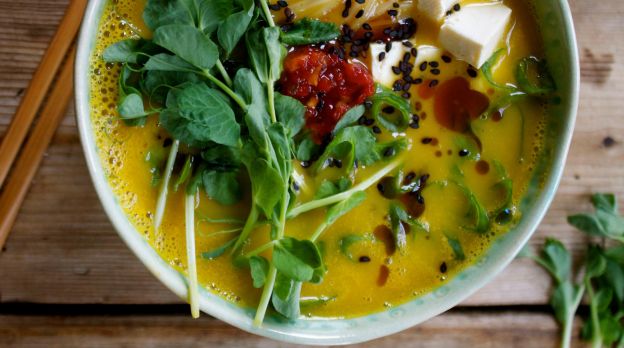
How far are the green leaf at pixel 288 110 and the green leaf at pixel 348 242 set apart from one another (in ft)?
0.87

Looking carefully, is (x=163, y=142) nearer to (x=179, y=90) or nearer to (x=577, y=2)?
(x=179, y=90)

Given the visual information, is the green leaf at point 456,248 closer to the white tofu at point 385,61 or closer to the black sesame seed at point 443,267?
the black sesame seed at point 443,267

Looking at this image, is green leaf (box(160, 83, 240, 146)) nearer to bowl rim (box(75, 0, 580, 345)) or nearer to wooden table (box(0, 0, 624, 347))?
bowl rim (box(75, 0, 580, 345))

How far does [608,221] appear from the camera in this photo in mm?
1831

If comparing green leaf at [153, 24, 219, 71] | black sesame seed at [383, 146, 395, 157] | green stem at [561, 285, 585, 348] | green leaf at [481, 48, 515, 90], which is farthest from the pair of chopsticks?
green stem at [561, 285, 585, 348]

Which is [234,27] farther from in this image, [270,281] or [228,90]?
[270,281]

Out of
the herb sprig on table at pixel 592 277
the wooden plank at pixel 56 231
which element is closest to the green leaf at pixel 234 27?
the wooden plank at pixel 56 231

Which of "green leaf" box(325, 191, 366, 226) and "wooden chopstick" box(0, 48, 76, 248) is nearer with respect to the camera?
"green leaf" box(325, 191, 366, 226)

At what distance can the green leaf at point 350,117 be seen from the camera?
1519 millimetres

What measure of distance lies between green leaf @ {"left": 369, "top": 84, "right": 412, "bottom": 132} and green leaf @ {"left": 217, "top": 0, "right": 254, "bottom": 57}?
323 mm

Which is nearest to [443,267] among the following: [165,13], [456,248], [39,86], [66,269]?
[456,248]

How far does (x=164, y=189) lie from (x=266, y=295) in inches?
12.5

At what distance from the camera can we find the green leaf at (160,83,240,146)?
4.56 ft

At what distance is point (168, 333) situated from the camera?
6.05 ft
